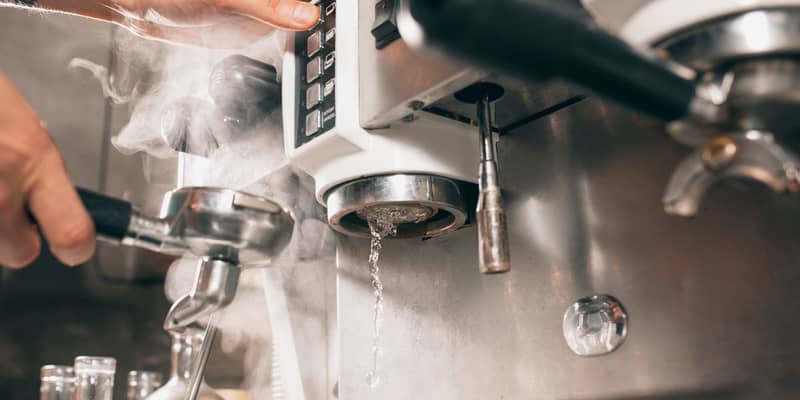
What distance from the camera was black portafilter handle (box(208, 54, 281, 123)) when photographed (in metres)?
0.93

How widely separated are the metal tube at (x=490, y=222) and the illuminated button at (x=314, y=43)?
0.82 feet

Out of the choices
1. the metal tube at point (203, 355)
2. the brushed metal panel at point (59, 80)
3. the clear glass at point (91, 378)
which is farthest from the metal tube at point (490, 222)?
the brushed metal panel at point (59, 80)

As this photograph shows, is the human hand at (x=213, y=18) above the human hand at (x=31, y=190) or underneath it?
above

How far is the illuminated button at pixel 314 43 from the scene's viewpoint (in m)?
0.78

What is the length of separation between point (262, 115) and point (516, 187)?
436mm

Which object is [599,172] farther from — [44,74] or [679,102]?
[44,74]

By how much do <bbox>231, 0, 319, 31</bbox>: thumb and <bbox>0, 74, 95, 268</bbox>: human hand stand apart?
0.36 meters

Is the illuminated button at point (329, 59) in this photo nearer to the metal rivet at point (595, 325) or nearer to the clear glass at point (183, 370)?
the metal rivet at point (595, 325)

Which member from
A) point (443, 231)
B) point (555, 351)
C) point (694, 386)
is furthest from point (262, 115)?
point (694, 386)

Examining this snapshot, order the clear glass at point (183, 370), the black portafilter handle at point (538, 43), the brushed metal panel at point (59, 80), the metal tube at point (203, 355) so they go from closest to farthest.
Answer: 1. the black portafilter handle at point (538, 43)
2. the metal tube at point (203, 355)
3. the clear glass at point (183, 370)
4. the brushed metal panel at point (59, 80)

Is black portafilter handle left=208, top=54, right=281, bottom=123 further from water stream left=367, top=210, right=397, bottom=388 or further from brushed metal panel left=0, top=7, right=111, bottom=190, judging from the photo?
brushed metal panel left=0, top=7, right=111, bottom=190

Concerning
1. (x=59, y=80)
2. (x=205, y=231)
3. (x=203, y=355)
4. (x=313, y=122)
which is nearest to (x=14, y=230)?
(x=205, y=231)

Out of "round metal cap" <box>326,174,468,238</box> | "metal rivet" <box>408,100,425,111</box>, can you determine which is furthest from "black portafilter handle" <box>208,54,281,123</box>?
"metal rivet" <box>408,100,425,111</box>

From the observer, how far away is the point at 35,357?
1858mm
